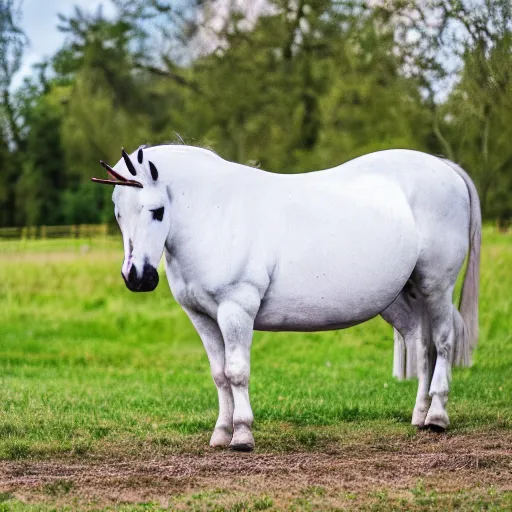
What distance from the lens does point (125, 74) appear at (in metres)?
23.1

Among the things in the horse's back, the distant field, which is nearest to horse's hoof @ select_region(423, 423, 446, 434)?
the distant field

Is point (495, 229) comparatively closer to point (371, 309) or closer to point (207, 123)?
point (207, 123)

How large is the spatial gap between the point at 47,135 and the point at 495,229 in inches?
608

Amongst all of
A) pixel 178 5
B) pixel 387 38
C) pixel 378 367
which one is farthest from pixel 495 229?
pixel 378 367

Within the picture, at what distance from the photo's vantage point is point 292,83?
20.6 meters

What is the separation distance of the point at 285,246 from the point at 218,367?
2.98 ft

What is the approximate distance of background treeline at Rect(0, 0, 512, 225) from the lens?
1199 cm

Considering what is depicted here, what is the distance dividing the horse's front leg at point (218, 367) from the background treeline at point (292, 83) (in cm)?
571

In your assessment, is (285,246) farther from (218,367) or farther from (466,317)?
(466,317)


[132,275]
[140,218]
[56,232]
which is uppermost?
[140,218]

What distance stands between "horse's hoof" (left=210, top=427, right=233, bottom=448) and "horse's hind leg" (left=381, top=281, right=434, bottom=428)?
1510 mm

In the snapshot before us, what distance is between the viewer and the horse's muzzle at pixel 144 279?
5.46 m

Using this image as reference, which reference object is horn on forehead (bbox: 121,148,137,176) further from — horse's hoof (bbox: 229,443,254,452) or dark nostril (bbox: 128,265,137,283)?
horse's hoof (bbox: 229,443,254,452)

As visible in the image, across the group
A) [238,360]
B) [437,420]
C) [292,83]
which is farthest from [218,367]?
[292,83]
